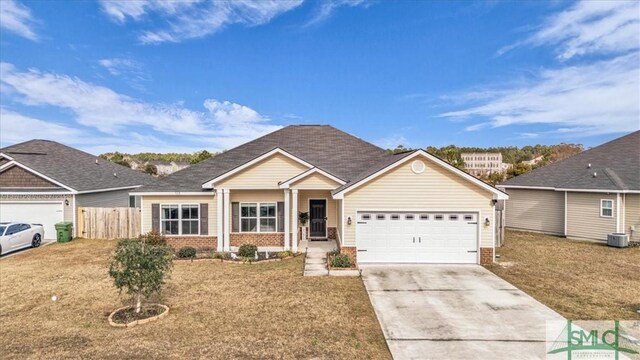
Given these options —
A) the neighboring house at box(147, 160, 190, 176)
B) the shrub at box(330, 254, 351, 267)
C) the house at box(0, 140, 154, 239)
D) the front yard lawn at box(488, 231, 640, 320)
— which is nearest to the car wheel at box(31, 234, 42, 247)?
the house at box(0, 140, 154, 239)

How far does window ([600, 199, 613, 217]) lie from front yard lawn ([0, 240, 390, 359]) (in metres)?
15.8

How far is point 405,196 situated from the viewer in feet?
43.4

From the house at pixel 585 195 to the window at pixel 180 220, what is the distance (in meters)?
19.5

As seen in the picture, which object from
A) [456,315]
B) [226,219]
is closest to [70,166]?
[226,219]

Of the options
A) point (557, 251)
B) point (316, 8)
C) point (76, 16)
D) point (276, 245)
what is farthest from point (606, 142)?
point (76, 16)

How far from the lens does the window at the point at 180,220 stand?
16.2m

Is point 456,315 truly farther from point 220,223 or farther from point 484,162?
point 484,162

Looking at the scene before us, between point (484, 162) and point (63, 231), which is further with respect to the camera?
point (484, 162)

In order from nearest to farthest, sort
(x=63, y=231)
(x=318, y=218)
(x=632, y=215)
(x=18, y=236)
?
(x=18, y=236) → (x=632, y=215) → (x=318, y=218) → (x=63, y=231)

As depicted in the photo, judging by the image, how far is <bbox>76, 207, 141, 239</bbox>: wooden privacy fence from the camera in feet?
62.1

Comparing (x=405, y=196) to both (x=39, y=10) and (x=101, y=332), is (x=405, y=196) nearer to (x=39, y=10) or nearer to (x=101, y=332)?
(x=101, y=332)

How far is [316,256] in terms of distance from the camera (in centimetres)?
1424

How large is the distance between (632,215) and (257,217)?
19.5 m

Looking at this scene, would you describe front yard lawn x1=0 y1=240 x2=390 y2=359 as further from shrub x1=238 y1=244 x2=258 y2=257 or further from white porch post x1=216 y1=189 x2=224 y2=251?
white porch post x1=216 y1=189 x2=224 y2=251
